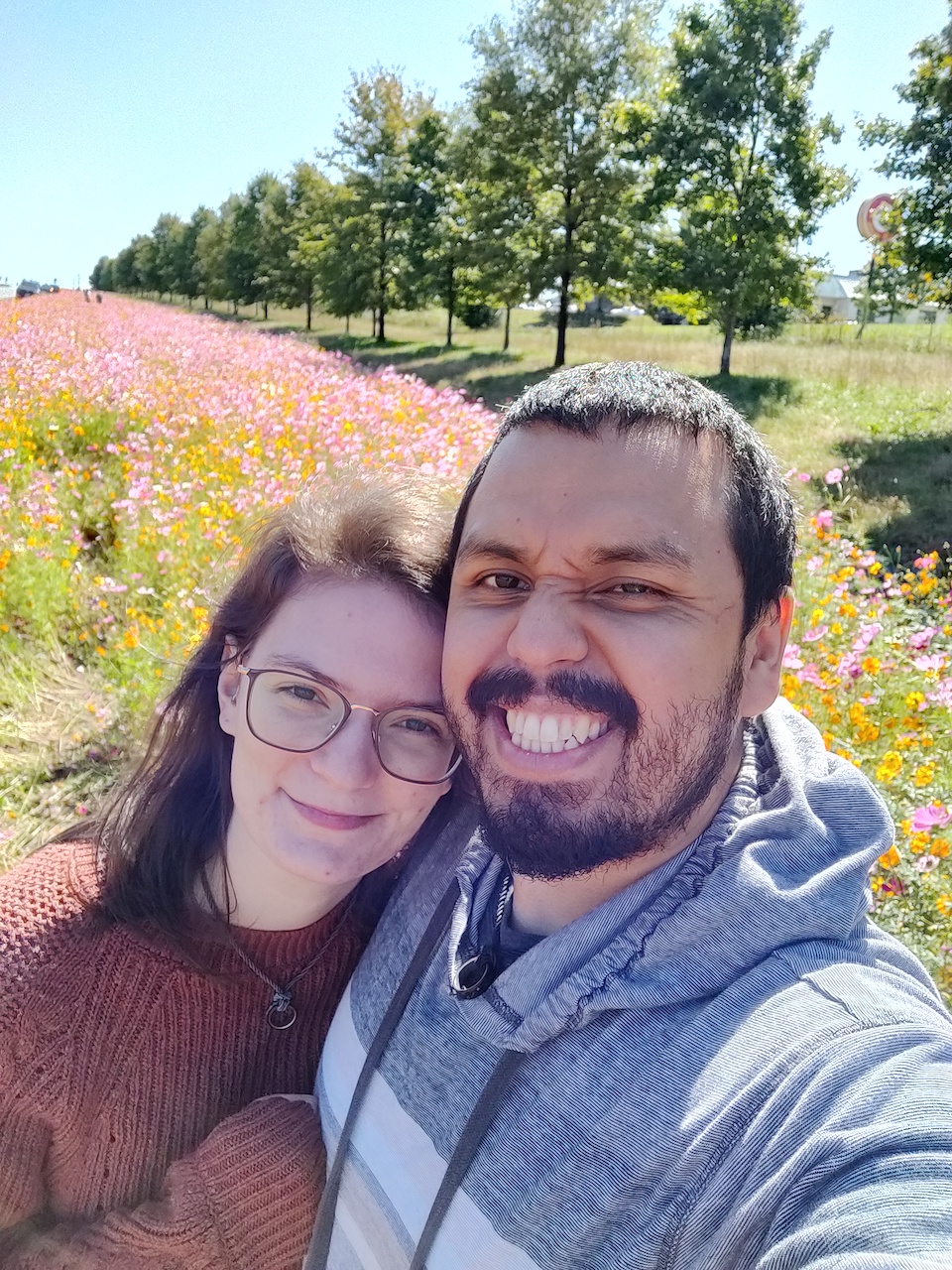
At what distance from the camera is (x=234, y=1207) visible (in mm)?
1420

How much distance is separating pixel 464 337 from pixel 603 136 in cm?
1541

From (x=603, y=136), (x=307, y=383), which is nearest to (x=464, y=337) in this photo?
(x=603, y=136)

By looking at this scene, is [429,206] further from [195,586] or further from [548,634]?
[548,634]

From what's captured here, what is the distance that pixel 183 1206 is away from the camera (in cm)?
145

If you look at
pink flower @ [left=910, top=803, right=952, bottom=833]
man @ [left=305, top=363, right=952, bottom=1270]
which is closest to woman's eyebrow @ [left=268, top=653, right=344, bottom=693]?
man @ [left=305, top=363, right=952, bottom=1270]

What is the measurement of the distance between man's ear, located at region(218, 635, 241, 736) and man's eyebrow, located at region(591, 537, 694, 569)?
832 millimetres

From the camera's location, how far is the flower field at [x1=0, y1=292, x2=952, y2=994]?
333 centimetres

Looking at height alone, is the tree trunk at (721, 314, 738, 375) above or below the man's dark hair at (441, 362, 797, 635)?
above

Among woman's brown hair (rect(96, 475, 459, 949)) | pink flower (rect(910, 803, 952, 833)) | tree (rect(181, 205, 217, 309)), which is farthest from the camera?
tree (rect(181, 205, 217, 309))

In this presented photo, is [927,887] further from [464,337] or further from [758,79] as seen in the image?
[464,337]

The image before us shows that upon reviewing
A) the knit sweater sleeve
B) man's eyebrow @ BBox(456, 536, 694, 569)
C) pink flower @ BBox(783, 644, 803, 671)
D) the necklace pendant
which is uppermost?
man's eyebrow @ BBox(456, 536, 694, 569)

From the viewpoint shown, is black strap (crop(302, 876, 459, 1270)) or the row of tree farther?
the row of tree

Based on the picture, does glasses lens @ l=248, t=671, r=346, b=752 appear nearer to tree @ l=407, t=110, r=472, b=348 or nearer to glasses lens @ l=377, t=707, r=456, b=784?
glasses lens @ l=377, t=707, r=456, b=784

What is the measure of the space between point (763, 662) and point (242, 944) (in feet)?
3.77
